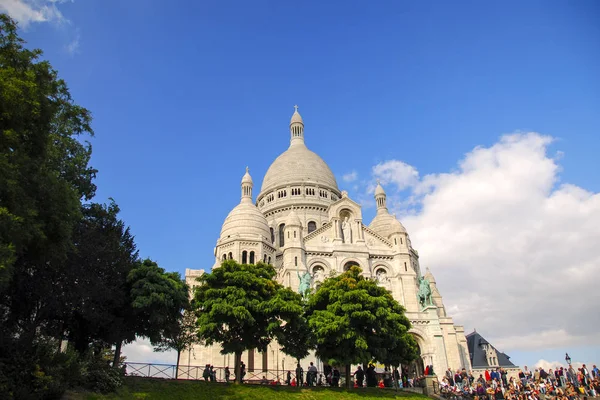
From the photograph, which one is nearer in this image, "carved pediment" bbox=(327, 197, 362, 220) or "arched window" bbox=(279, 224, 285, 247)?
"carved pediment" bbox=(327, 197, 362, 220)

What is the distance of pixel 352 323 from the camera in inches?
1208

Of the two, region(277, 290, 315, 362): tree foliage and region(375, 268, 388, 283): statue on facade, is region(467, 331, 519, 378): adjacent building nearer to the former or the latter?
region(375, 268, 388, 283): statue on facade

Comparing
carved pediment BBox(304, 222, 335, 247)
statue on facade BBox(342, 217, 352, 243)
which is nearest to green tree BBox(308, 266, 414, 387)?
carved pediment BBox(304, 222, 335, 247)

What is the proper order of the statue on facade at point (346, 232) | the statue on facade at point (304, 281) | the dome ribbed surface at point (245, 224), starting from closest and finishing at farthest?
the statue on facade at point (304, 281)
the statue on facade at point (346, 232)
the dome ribbed surface at point (245, 224)

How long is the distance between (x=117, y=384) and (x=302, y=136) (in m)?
63.8

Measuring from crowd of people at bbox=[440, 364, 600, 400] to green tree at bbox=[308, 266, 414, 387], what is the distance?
4708 mm

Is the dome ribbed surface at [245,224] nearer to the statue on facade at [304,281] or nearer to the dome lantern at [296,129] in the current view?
the statue on facade at [304,281]

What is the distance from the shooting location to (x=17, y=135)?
17922 mm

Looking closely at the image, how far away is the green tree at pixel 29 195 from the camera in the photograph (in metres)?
17.1

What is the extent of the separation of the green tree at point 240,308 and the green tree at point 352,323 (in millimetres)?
2259

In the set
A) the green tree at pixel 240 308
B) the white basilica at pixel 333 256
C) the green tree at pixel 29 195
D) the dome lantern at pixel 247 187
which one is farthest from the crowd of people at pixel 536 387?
the dome lantern at pixel 247 187

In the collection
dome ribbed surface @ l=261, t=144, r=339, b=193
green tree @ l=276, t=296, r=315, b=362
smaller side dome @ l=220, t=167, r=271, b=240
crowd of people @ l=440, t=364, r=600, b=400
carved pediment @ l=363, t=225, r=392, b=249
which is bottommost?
crowd of people @ l=440, t=364, r=600, b=400

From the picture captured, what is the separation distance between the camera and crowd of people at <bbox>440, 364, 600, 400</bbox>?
2683cm

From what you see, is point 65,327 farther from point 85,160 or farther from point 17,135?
point 17,135
